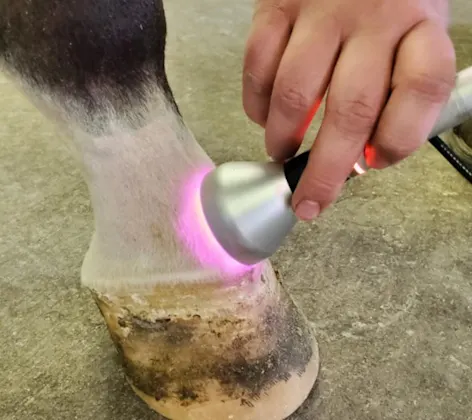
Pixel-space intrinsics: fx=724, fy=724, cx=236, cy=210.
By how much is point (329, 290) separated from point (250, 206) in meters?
0.32

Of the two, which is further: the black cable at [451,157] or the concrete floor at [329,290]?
the black cable at [451,157]

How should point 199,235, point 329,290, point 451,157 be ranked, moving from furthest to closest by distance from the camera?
point 451,157, point 329,290, point 199,235

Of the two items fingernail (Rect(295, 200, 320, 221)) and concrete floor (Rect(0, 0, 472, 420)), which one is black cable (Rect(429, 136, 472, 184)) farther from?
fingernail (Rect(295, 200, 320, 221))

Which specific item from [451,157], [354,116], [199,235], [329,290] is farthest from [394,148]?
[451,157]

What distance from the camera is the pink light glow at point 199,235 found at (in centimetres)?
55

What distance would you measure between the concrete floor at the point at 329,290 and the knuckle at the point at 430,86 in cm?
36

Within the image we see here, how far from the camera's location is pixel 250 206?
0.49 m

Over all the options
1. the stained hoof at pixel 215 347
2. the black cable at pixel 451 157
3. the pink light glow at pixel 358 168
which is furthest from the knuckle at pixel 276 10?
the black cable at pixel 451 157

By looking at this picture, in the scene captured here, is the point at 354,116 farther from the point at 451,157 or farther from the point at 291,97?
the point at 451,157

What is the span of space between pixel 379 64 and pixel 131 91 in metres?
0.19

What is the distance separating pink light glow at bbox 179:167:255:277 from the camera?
21.5 inches

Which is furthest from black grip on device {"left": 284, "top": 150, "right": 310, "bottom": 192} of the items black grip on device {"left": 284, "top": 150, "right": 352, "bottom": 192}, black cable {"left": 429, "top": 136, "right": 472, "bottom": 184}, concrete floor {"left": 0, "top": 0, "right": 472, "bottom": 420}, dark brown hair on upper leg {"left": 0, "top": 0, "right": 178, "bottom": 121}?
black cable {"left": 429, "top": 136, "right": 472, "bottom": 184}

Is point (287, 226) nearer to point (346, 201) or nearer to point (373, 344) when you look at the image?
point (373, 344)

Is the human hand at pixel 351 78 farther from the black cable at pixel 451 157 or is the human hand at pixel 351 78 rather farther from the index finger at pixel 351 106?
the black cable at pixel 451 157
